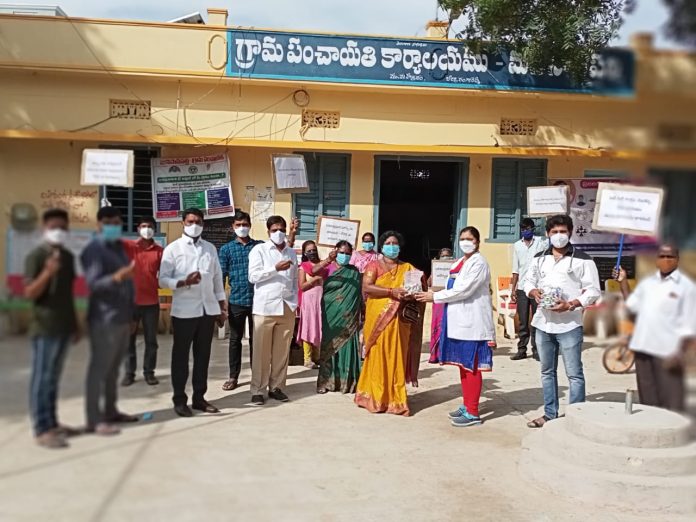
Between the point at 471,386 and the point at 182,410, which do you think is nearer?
the point at 182,410

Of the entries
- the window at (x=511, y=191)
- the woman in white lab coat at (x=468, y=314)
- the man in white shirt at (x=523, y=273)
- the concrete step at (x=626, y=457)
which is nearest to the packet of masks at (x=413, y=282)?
the woman in white lab coat at (x=468, y=314)

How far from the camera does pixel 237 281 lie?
536 centimetres

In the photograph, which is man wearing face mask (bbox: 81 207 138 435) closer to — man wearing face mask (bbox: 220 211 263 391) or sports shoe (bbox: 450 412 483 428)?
sports shoe (bbox: 450 412 483 428)

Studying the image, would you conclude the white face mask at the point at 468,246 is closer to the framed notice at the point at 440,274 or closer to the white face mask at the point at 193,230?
the framed notice at the point at 440,274

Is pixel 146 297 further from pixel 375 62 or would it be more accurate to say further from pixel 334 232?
pixel 375 62

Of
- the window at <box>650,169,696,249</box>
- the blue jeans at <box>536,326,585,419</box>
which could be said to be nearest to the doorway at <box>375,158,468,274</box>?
the blue jeans at <box>536,326,585,419</box>

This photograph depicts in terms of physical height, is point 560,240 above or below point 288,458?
above

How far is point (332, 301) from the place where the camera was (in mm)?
5406

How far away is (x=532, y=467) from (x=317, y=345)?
2.95 meters

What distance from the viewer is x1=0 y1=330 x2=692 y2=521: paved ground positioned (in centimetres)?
115

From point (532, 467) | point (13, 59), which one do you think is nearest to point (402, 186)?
point (532, 467)

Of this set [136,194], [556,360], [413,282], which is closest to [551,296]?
[556,360]

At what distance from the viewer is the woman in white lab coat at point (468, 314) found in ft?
14.6

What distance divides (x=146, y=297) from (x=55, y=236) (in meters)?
0.28
